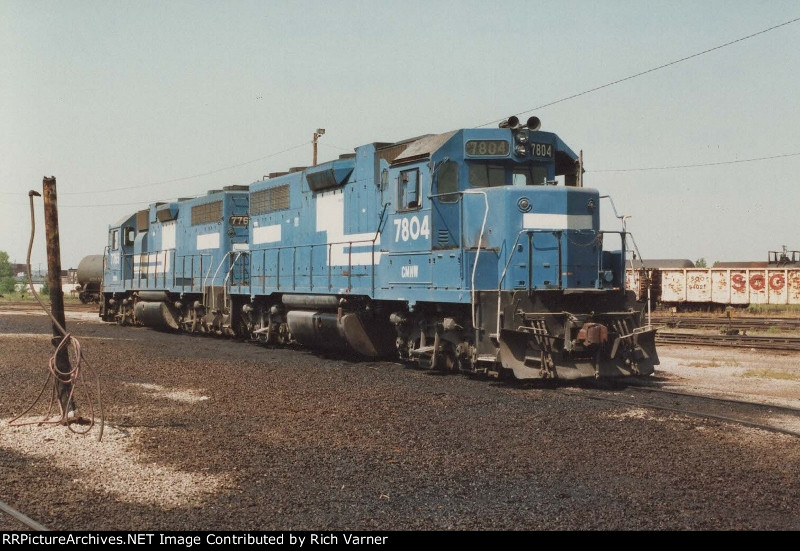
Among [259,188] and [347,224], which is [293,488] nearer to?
[347,224]

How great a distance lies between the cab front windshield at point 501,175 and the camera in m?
12.1

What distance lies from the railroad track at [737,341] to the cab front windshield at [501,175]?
8588 mm

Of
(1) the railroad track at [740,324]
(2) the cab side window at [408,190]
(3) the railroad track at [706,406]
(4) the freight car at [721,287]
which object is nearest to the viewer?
(3) the railroad track at [706,406]

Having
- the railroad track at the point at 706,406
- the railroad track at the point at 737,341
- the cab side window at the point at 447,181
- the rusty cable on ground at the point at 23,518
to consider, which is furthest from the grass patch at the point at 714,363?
the rusty cable on ground at the point at 23,518

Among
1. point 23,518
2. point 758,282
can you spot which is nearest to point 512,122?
point 23,518

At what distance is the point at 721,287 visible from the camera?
34.3 m

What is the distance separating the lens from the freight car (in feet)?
107

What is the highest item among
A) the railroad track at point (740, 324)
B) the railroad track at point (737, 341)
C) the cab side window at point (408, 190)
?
the cab side window at point (408, 190)

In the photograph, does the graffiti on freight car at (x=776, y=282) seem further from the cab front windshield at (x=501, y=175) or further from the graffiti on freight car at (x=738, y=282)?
the cab front windshield at (x=501, y=175)

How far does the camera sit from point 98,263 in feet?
133

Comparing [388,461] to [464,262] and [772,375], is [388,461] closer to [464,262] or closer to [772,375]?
[464,262]

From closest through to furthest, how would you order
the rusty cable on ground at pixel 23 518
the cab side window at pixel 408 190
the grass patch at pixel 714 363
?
1. the rusty cable on ground at pixel 23 518
2. the cab side window at pixel 408 190
3. the grass patch at pixel 714 363

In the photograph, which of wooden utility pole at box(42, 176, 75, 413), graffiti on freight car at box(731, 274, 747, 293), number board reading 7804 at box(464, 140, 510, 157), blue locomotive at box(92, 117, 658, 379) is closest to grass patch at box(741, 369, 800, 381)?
blue locomotive at box(92, 117, 658, 379)

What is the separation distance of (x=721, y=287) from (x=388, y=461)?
30.6 meters
